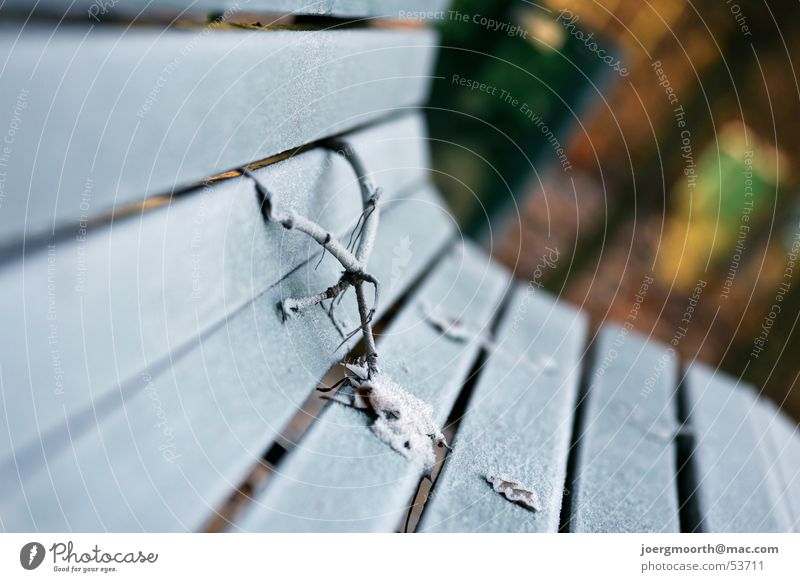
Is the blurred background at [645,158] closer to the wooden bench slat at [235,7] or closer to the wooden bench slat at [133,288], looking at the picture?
the wooden bench slat at [235,7]

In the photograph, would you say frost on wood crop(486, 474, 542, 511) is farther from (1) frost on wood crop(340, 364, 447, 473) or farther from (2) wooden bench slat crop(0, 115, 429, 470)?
(2) wooden bench slat crop(0, 115, 429, 470)

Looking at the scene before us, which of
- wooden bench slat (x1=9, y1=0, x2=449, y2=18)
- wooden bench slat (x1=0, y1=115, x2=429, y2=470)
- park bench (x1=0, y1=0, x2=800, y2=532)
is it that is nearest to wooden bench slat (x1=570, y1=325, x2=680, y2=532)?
park bench (x1=0, y1=0, x2=800, y2=532)

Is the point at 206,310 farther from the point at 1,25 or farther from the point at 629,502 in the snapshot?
the point at 629,502

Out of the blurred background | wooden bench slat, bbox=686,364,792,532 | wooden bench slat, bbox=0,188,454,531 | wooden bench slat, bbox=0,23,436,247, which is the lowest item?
wooden bench slat, bbox=0,188,454,531

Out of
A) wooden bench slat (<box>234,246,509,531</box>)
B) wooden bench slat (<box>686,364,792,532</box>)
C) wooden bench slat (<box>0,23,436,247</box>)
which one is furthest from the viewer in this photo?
wooden bench slat (<box>686,364,792,532</box>)

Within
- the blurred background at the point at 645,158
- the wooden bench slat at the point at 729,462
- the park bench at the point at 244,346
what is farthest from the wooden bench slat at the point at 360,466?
the blurred background at the point at 645,158

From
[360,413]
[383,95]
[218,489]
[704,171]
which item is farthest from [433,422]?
[704,171]
